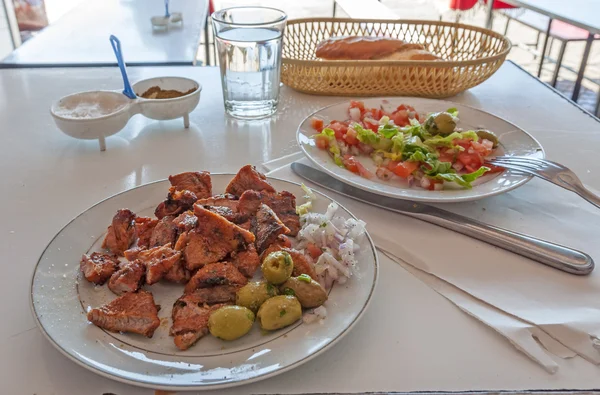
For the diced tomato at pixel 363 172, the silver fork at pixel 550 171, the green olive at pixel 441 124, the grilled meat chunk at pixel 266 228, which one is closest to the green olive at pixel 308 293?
the grilled meat chunk at pixel 266 228

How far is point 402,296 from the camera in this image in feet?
2.76

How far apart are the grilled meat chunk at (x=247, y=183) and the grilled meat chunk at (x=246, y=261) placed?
0.19 metres

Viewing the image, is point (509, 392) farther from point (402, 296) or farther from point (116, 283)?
point (116, 283)

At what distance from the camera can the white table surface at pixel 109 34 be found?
2.15 metres

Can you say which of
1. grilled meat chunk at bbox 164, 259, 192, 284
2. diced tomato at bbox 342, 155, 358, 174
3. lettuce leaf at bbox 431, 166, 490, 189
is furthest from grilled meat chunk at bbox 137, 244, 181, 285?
lettuce leaf at bbox 431, 166, 490, 189

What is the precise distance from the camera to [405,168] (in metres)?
1.15

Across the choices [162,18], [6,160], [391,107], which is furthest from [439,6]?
[6,160]

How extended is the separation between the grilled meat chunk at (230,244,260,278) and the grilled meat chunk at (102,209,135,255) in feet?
0.68

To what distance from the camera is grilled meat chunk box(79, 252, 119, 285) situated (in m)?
0.79

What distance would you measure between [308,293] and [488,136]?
0.80 m

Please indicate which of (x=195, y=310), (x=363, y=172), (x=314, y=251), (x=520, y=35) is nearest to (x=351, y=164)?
(x=363, y=172)

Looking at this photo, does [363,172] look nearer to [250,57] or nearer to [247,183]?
[247,183]

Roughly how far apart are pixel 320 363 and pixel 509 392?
263 mm

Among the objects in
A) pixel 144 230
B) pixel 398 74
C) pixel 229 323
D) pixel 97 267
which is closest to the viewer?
pixel 229 323
